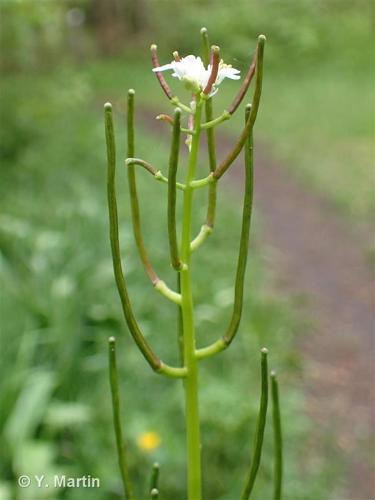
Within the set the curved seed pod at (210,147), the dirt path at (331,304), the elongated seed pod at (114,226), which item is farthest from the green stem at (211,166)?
the dirt path at (331,304)

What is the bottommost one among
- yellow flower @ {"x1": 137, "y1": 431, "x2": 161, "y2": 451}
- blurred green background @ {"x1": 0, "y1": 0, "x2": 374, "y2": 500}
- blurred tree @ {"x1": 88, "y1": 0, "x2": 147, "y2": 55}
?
yellow flower @ {"x1": 137, "y1": 431, "x2": 161, "y2": 451}

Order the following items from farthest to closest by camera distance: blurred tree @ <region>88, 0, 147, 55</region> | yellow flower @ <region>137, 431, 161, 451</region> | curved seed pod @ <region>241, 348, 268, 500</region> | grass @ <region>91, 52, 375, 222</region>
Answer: blurred tree @ <region>88, 0, 147, 55</region>
grass @ <region>91, 52, 375, 222</region>
yellow flower @ <region>137, 431, 161, 451</region>
curved seed pod @ <region>241, 348, 268, 500</region>

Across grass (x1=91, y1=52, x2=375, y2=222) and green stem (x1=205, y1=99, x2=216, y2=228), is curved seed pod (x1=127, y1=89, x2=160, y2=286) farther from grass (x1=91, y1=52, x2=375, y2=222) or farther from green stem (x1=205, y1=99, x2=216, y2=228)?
grass (x1=91, y1=52, x2=375, y2=222)

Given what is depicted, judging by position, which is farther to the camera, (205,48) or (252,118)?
(205,48)

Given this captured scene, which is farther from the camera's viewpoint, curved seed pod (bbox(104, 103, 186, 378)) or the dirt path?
the dirt path

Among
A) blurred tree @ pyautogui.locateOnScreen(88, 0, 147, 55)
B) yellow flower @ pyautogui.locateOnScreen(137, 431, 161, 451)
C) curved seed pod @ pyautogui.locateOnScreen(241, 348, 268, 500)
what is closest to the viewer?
curved seed pod @ pyautogui.locateOnScreen(241, 348, 268, 500)

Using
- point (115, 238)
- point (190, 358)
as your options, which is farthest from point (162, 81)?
point (190, 358)

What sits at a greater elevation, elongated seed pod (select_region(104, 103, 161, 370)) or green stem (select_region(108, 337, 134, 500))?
elongated seed pod (select_region(104, 103, 161, 370))

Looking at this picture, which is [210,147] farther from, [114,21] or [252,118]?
[114,21]

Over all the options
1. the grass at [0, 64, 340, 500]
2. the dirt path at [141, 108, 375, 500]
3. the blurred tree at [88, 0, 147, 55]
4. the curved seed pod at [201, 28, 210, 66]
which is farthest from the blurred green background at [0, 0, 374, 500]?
the blurred tree at [88, 0, 147, 55]
